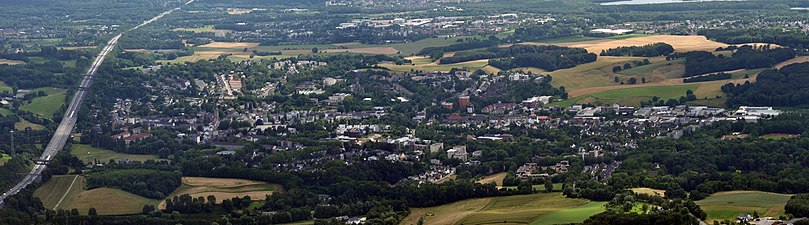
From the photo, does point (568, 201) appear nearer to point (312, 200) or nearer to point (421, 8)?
point (312, 200)

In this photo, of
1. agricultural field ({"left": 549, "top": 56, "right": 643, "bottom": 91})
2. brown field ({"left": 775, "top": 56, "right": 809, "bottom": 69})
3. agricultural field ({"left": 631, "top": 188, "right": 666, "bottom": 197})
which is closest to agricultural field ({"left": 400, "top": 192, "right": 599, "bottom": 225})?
agricultural field ({"left": 631, "top": 188, "right": 666, "bottom": 197})

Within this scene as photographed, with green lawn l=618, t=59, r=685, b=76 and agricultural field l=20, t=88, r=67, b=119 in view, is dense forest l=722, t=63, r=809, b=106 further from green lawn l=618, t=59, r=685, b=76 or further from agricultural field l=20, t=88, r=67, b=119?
agricultural field l=20, t=88, r=67, b=119

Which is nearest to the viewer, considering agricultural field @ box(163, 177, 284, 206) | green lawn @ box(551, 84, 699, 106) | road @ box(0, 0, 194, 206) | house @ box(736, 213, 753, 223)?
house @ box(736, 213, 753, 223)

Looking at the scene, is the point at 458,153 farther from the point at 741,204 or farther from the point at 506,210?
the point at 741,204

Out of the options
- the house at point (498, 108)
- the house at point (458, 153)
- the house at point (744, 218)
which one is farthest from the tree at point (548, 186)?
the house at point (498, 108)

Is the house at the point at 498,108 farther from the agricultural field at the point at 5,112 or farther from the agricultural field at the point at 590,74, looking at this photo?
the agricultural field at the point at 5,112

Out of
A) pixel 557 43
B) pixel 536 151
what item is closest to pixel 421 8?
pixel 557 43

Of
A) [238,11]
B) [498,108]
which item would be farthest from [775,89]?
[238,11]
